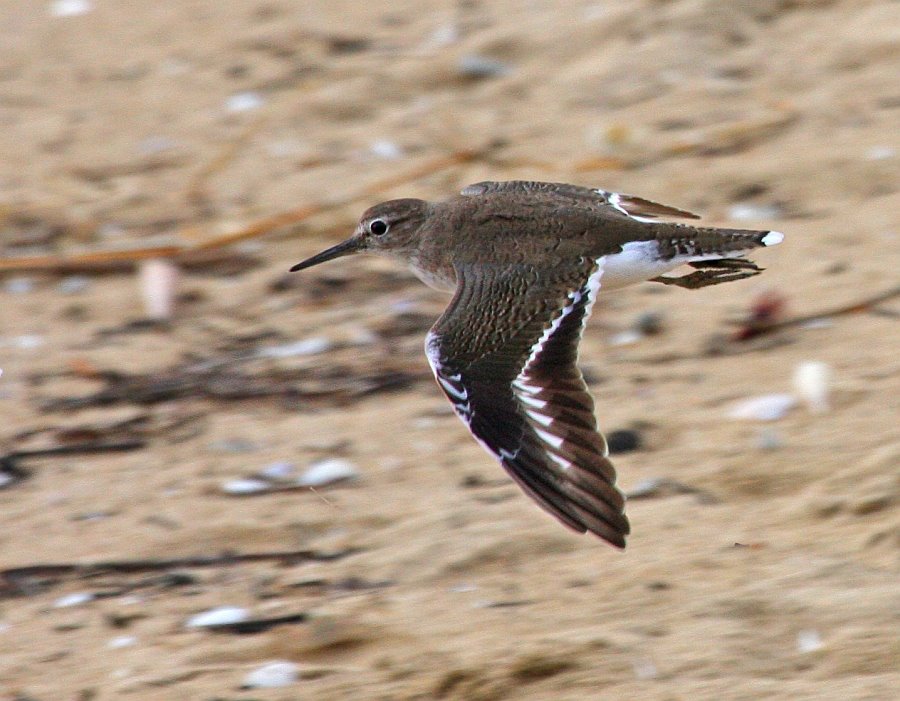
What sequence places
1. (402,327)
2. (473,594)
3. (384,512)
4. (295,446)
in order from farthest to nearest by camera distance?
(402,327), (295,446), (384,512), (473,594)

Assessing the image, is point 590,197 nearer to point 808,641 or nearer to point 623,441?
point 623,441

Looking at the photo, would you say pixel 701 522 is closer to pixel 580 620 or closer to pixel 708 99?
pixel 580 620

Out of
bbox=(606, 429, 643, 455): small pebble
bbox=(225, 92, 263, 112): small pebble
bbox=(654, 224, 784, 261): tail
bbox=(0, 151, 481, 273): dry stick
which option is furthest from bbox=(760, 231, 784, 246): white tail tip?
bbox=(225, 92, 263, 112): small pebble

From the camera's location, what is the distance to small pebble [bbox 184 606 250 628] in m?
4.11

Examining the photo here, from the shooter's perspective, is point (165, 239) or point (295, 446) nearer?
point (295, 446)

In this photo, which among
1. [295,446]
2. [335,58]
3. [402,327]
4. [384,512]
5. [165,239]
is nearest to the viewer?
[384,512]

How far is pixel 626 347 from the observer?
18.0ft

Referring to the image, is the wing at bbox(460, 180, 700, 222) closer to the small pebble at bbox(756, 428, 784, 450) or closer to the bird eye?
the bird eye

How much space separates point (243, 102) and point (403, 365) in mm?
2686

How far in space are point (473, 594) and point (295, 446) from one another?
114 cm

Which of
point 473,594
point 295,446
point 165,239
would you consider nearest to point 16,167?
point 165,239

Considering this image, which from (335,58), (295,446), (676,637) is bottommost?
(676,637)

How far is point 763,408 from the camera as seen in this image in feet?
15.9

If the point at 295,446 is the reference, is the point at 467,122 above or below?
above
